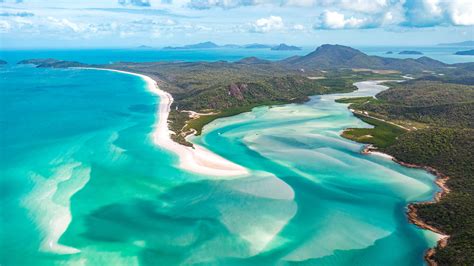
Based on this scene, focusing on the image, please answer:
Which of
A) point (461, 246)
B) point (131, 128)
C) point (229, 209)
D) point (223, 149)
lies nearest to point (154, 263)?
point (229, 209)

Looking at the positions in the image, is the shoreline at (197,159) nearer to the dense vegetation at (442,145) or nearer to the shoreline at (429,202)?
the shoreline at (429,202)

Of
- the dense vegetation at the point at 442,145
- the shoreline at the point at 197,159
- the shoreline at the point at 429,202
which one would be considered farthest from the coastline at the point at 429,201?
the shoreline at the point at 197,159

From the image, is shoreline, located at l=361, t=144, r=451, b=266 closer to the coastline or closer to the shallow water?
the coastline

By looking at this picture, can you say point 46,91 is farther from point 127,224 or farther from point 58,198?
point 127,224

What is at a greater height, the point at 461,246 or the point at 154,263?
the point at 461,246

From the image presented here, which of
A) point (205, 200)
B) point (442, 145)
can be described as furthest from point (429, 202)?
point (205, 200)

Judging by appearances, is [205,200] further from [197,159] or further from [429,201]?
[429,201]
